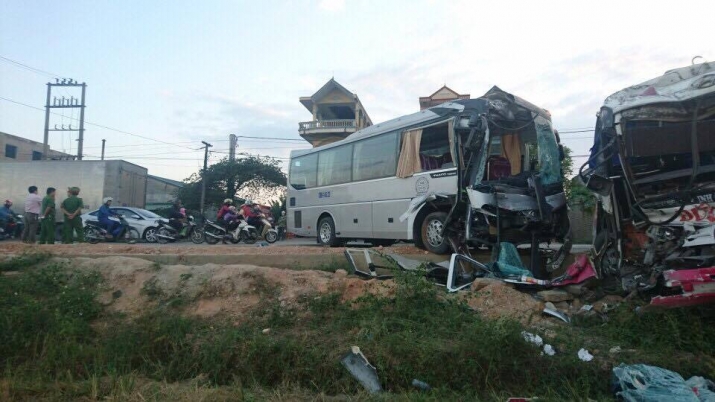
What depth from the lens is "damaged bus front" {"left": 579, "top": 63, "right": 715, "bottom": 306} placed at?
4.20m

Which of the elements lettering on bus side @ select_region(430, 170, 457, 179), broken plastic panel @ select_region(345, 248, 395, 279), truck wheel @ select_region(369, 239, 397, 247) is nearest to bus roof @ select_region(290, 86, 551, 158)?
lettering on bus side @ select_region(430, 170, 457, 179)

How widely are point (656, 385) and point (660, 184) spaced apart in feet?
7.16

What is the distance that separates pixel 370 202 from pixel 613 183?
5356mm

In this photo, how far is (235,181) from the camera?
107ft

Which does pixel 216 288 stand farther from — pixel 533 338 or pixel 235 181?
pixel 235 181

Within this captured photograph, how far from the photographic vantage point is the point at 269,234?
1491 cm

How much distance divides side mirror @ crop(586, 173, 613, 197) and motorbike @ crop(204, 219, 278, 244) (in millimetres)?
10967

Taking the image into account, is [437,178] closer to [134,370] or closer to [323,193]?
[323,193]

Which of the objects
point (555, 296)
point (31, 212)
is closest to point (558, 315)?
point (555, 296)

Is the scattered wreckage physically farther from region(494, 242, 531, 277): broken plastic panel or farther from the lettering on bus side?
the lettering on bus side

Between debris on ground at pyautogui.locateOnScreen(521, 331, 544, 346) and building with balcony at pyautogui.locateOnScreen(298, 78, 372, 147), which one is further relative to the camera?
building with balcony at pyautogui.locateOnScreen(298, 78, 372, 147)

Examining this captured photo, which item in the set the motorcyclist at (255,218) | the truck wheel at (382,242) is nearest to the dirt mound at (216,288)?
the truck wheel at (382,242)

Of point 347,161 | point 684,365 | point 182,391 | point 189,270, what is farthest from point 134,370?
point 347,161

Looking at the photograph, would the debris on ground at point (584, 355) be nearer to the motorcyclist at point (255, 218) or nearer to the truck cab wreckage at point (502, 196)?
the truck cab wreckage at point (502, 196)
